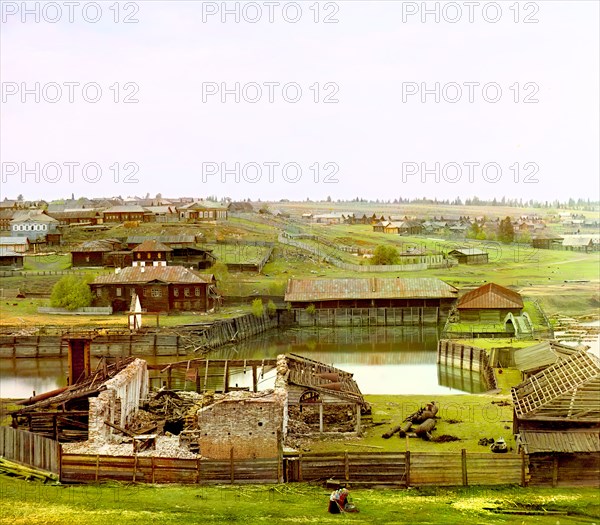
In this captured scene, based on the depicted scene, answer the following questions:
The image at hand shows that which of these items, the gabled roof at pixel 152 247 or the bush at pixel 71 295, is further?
the gabled roof at pixel 152 247

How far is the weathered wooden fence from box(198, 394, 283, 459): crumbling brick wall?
11.8ft

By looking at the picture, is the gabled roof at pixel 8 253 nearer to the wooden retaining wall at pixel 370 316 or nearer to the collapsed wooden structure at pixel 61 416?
the wooden retaining wall at pixel 370 316

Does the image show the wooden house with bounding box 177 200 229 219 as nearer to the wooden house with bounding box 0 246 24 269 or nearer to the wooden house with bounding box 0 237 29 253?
the wooden house with bounding box 0 237 29 253

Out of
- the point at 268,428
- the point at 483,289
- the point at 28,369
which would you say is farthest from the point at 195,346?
the point at 268,428

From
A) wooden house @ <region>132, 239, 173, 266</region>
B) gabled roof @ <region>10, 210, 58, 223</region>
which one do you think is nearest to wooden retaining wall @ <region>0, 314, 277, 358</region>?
wooden house @ <region>132, 239, 173, 266</region>

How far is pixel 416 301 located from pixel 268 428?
5349cm

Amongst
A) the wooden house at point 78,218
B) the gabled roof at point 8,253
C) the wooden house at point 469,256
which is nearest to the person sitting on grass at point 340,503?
the gabled roof at point 8,253

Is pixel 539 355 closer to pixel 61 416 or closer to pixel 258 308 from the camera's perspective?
pixel 61 416

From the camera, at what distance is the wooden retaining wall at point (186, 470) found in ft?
70.3

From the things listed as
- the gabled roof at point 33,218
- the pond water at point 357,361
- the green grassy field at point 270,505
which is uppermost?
the gabled roof at point 33,218

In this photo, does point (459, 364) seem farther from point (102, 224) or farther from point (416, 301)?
point (102, 224)

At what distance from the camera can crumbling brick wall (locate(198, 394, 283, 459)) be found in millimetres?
22188

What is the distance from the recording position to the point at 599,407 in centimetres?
2302

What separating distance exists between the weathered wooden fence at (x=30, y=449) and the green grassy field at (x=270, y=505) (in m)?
0.79
